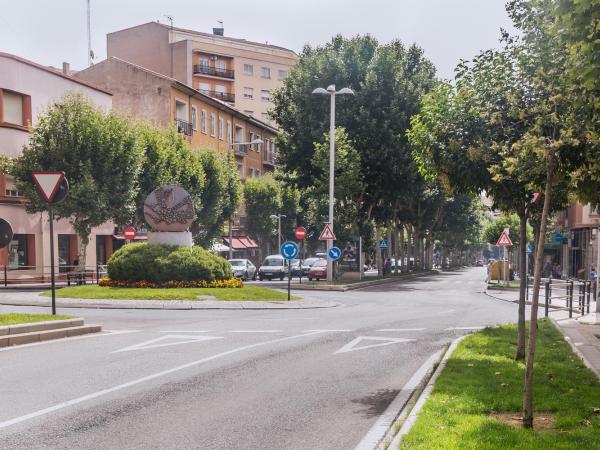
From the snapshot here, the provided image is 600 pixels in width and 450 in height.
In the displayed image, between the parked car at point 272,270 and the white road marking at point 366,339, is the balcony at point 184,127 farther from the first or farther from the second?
the white road marking at point 366,339

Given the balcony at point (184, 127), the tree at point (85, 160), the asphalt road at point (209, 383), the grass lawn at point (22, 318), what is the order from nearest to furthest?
the asphalt road at point (209, 383) < the grass lawn at point (22, 318) < the tree at point (85, 160) < the balcony at point (184, 127)

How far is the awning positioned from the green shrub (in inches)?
1400

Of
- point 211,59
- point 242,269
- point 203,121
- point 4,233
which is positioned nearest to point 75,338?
point 4,233

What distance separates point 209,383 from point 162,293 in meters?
14.3

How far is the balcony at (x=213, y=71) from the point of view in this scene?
247 feet

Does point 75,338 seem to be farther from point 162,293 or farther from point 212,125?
point 212,125

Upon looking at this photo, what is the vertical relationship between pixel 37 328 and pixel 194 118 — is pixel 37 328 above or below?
below

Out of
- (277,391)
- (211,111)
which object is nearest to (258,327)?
(277,391)

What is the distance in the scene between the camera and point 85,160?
3456cm

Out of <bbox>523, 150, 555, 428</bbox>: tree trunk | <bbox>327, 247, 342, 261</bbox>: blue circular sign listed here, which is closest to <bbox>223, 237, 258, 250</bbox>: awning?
<bbox>327, 247, 342, 261</bbox>: blue circular sign

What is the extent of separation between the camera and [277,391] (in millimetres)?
8352

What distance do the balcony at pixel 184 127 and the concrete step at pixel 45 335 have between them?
3991 cm

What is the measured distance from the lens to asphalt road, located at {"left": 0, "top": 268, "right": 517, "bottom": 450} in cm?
634

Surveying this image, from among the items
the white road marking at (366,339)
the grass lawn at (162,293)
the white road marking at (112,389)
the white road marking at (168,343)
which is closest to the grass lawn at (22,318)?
the white road marking at (168,343)
